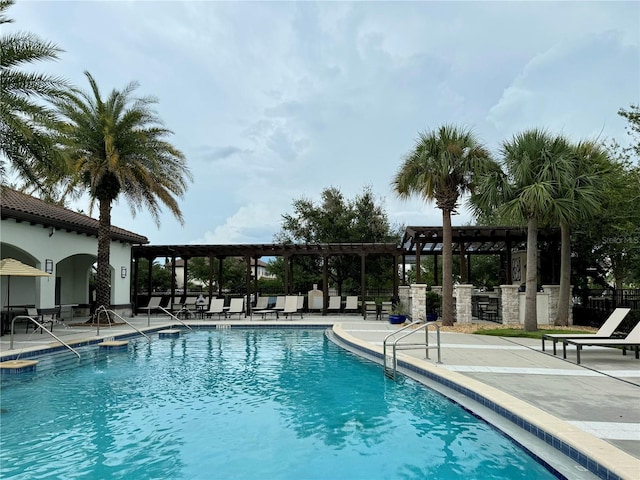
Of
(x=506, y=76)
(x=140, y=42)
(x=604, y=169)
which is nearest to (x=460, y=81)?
(x=506, y=76)

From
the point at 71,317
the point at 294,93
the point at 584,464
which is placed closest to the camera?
the point at 584,464

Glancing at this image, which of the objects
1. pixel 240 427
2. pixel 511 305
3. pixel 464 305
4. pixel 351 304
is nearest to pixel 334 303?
pixel 351 304

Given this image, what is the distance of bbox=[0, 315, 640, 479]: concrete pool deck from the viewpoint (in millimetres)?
4363

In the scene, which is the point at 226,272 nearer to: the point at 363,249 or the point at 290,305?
the point at 363,249

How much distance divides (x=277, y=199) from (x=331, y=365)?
83.3ft

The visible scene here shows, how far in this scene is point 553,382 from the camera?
22.5ft

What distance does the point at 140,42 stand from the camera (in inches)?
611

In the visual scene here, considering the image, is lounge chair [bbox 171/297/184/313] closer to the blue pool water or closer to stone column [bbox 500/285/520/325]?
the blue pool water

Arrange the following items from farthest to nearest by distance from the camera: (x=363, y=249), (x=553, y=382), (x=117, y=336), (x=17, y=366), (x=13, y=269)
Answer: (x=363, y=249) → (x=117, y=336) → (x=13, y=269) → (x=17, y=366) → (x=553, y=382)

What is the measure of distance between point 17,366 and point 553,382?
32.3ft

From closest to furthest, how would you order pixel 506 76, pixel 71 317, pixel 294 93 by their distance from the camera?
pixel 506 76 < pixel 294 93 < pixel 71 317

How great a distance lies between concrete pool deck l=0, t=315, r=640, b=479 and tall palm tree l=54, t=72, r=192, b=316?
598 centimetres

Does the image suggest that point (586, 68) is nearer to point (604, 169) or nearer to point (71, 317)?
point (604, 169)

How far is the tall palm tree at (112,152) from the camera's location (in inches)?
637
